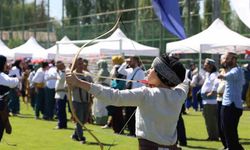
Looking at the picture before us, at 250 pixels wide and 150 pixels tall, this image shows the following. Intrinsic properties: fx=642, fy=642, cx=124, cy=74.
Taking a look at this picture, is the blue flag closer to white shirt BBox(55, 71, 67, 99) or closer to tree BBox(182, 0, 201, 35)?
white shirt BBox(55, 71, 67, 99)

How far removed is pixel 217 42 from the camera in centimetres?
1878

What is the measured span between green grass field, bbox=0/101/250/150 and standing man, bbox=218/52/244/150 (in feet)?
4.60

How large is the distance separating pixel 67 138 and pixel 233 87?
4.95m

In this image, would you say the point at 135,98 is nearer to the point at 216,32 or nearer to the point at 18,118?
the point at 216,32

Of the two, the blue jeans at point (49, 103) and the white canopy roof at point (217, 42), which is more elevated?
the white canopy roof at point (217, 42)

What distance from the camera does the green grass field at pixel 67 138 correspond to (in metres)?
14.0

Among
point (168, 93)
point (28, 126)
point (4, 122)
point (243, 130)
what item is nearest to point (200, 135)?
point (243, 130)

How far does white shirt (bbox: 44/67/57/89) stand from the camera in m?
20.0

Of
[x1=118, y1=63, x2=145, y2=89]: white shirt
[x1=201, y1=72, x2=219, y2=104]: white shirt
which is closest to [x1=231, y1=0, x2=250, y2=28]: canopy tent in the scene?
[x1=201, y1=72, x2=219, y2=104]: white shirt

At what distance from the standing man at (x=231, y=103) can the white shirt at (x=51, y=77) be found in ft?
28.2

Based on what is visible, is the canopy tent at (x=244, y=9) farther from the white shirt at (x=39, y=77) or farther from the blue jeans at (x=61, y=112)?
the white shirt at (x=39, y=77)

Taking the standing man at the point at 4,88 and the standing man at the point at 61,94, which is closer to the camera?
the standing man at the point at 4,88

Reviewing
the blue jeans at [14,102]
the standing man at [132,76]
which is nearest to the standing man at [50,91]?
the blue jeans at [14,102]

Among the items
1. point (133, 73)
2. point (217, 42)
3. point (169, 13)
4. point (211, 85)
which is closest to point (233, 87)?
point (169, 13)
